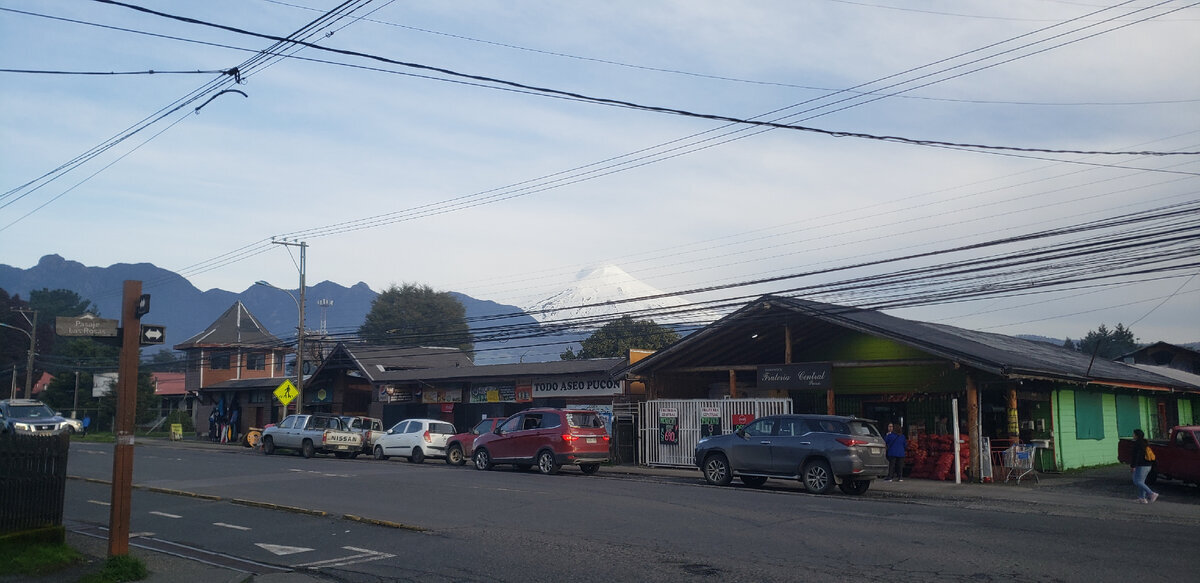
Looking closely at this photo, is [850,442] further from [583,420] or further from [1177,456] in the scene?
[583,420]

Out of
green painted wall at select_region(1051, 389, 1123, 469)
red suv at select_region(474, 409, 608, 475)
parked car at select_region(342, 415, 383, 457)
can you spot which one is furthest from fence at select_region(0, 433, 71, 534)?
green painted wall at select_region(1051, 389, 1123, 469)

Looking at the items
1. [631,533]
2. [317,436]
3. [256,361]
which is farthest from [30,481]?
[256,361]

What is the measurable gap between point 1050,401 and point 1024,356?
1.68 m

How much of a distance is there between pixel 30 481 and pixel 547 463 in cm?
1494

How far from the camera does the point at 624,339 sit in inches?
2785

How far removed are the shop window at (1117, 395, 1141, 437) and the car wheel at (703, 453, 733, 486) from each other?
17.4 metres

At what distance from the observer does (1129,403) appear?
32531 millimetres

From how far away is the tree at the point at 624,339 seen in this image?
225ft

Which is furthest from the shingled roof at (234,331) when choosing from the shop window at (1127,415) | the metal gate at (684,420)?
the shop window at (1127,415)

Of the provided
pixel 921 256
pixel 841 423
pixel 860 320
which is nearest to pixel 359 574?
pixel 841 423

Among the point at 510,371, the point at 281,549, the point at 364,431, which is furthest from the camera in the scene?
the point at 510,371

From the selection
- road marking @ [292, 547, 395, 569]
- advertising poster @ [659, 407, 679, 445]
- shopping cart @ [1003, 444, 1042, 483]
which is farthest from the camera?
advertising poster @ [659, 407, 679, 445]

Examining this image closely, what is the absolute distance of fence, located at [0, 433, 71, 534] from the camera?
36.5 feet

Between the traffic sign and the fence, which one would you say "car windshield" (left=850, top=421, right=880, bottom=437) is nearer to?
the traffic sign
